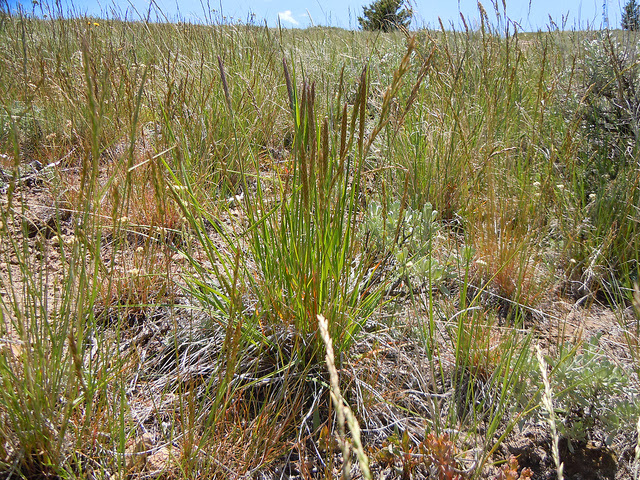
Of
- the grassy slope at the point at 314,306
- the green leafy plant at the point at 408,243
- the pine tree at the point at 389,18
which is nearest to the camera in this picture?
the grassy slope at the point at 314,306

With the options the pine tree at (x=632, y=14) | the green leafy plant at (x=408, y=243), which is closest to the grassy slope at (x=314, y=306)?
the green leafy plant at (x=408, y=243)

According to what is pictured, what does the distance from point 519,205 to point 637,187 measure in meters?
0.52

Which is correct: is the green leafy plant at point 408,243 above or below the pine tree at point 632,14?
below

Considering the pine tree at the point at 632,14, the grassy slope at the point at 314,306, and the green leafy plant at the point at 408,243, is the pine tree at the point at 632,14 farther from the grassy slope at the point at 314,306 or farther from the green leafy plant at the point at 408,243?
the green leafy plant at the point at 408,243

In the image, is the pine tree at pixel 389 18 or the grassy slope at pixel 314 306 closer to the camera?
the grassy slope at pixel 314 306

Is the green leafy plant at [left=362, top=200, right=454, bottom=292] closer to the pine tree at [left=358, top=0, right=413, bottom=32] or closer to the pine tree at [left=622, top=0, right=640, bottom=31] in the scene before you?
the pine tree at [left=358, top=0, right=413, bottom=32]

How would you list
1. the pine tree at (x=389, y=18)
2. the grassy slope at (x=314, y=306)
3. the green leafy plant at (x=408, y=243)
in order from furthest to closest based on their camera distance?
the pine tree at (x=389, y=18)
the green leafy plant at (x=408, y=243)
the grassy slope at (x=314, y=306)

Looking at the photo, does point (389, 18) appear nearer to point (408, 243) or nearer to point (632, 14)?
point (632, 14)

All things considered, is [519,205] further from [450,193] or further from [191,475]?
[191,475]

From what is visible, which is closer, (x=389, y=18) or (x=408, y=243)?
(x=408, y=243)

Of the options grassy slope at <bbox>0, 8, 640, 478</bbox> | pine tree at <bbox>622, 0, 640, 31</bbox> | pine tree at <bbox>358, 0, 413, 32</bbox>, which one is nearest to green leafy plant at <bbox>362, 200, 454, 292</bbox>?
grassy slope at <bbox>0, 8, 640, 478</bbox>

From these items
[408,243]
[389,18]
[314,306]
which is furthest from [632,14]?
[389,18]

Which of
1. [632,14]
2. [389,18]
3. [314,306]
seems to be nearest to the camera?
[314,306]

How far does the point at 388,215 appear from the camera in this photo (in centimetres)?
188
